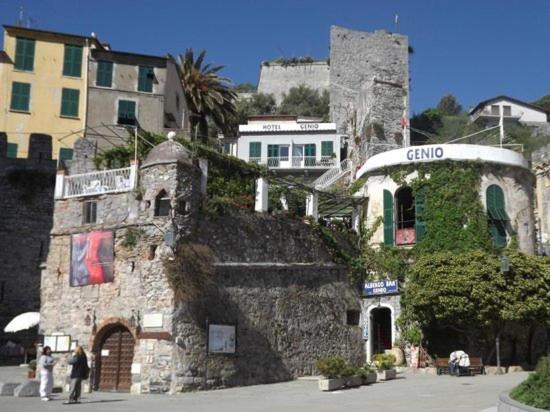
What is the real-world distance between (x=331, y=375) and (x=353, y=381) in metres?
1.21

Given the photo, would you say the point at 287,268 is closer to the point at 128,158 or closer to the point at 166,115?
the point at 128,158

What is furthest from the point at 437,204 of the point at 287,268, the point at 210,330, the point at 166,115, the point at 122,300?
the point at 166,115

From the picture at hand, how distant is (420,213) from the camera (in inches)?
1186

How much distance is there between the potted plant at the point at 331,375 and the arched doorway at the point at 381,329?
861 cm

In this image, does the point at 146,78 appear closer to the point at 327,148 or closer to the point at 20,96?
the point at 20,96

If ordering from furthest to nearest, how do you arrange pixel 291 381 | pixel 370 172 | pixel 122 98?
pixel 122 98 < pixel 370 172 < pixel 291 381

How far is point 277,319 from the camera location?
2550 cm

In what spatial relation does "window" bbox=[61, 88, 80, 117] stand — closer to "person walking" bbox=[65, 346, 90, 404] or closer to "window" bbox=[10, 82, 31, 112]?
"window" bbox=[10, 82, 31, 112]

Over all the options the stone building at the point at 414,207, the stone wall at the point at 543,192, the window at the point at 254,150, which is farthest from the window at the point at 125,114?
the stone wall at the point at 543,192

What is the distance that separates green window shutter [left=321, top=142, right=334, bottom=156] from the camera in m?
54.2

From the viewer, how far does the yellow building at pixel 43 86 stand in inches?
1553

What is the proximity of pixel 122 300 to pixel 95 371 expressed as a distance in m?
2.46

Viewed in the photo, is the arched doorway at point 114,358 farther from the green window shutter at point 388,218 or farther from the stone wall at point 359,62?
the stone wall at point 359,62

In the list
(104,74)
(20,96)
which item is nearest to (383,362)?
(104,74)
